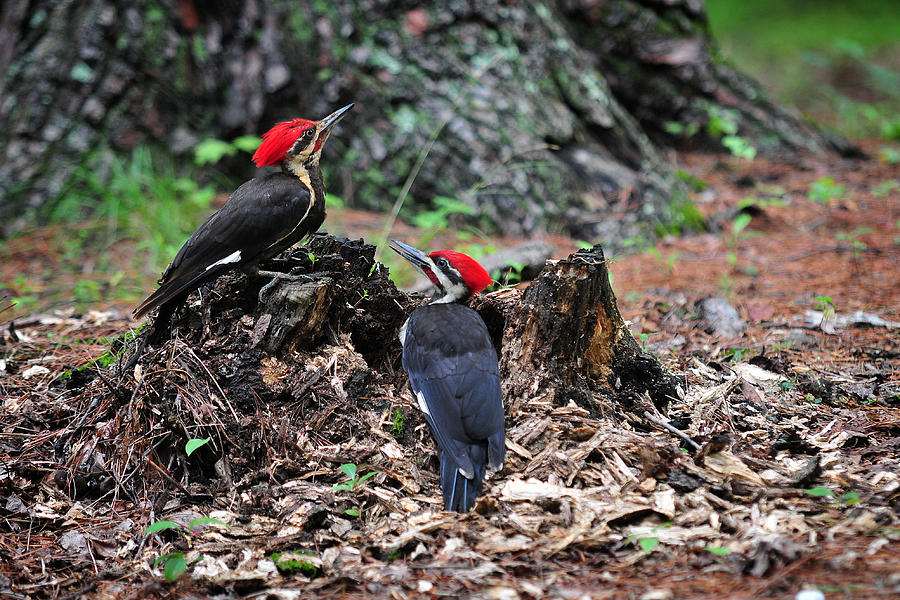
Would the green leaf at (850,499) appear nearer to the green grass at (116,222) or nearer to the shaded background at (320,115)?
the shaded background at (320,115)

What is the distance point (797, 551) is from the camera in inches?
81.8

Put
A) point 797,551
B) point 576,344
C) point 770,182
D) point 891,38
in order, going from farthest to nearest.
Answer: point 891,38
point 770,182
point 576,344
point 797,551

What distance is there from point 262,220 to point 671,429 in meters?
2.04

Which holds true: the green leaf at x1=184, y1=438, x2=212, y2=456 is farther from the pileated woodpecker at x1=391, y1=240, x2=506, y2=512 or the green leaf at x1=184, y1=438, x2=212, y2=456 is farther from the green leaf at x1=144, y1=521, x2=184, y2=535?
the pileated woodpecker at x1=391, y1=240, x2=506, y2=512

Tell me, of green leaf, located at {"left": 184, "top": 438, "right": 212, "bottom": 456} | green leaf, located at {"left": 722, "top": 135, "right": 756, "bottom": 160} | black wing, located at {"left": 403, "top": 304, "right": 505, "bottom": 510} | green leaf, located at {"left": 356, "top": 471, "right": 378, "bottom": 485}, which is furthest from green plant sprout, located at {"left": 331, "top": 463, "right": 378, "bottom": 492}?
green leaf, located at {"left": 722, "top": 135, "right": 756, "bottom": 160}

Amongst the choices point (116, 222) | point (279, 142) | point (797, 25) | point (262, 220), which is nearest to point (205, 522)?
point (262, 220)

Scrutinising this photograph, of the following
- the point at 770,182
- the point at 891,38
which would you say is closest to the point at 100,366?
the point at 770,182

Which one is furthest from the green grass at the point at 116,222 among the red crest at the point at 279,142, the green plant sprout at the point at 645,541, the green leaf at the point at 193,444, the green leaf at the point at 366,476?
the green plant sprout at the point at 645,541

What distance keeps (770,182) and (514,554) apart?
5987 mm

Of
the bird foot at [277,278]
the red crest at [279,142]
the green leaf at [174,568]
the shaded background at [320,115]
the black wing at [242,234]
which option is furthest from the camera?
the shaded background at [320,115]

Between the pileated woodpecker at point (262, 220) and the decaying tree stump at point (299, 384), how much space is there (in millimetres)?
103

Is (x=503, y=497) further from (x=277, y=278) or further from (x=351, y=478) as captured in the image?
(x=277, y=278)

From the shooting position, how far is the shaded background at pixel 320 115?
236 inches

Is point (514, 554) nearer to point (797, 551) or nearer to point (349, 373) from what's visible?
point (797, 551)
